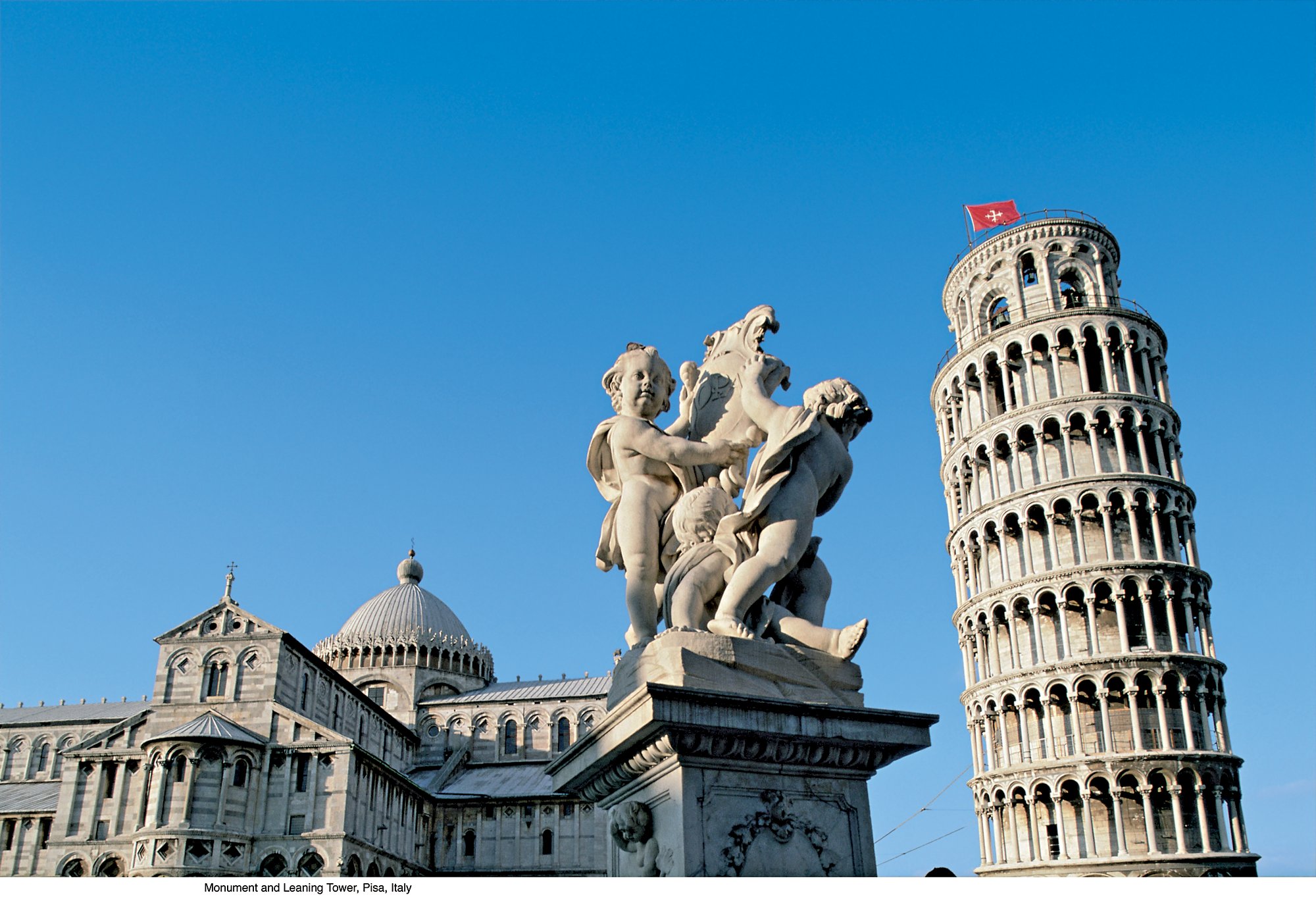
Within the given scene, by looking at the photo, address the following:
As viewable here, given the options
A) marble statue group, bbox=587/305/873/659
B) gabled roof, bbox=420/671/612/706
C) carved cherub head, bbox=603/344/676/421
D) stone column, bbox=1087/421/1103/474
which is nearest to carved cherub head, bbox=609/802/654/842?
marble statue group, bbox=587/305/873/659

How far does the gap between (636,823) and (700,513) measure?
181 cm

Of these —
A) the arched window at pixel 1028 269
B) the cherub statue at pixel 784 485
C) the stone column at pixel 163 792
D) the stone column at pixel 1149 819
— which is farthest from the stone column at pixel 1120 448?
the cherub statue at pixel 784 485

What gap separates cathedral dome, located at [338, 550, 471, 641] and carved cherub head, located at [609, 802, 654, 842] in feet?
235

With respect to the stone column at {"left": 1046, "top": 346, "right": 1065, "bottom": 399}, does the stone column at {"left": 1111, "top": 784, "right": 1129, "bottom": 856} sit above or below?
below

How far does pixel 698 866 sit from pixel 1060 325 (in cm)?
4824

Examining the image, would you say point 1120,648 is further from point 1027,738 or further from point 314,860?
point 314,860

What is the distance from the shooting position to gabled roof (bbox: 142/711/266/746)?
148 ft

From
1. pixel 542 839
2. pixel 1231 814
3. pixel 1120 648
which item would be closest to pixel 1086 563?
pixel 1120 648

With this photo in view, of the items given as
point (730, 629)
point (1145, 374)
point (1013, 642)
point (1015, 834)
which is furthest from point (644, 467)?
point (1145, 374)

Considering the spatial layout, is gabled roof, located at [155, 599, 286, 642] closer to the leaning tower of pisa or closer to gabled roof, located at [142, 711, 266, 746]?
gabled roof, located at [142, 711, 266, 746]

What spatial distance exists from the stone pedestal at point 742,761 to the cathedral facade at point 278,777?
88.9ft

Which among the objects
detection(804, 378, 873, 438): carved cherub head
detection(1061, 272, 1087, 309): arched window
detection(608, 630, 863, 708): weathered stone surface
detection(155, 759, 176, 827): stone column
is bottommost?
detection(608, 630, 863, 708): weathered stone surface

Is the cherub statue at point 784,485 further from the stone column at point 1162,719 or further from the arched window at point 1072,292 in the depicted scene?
the arched window at point 1072,292

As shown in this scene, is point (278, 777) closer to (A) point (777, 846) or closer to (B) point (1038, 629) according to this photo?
(B) point (1038, 629)
